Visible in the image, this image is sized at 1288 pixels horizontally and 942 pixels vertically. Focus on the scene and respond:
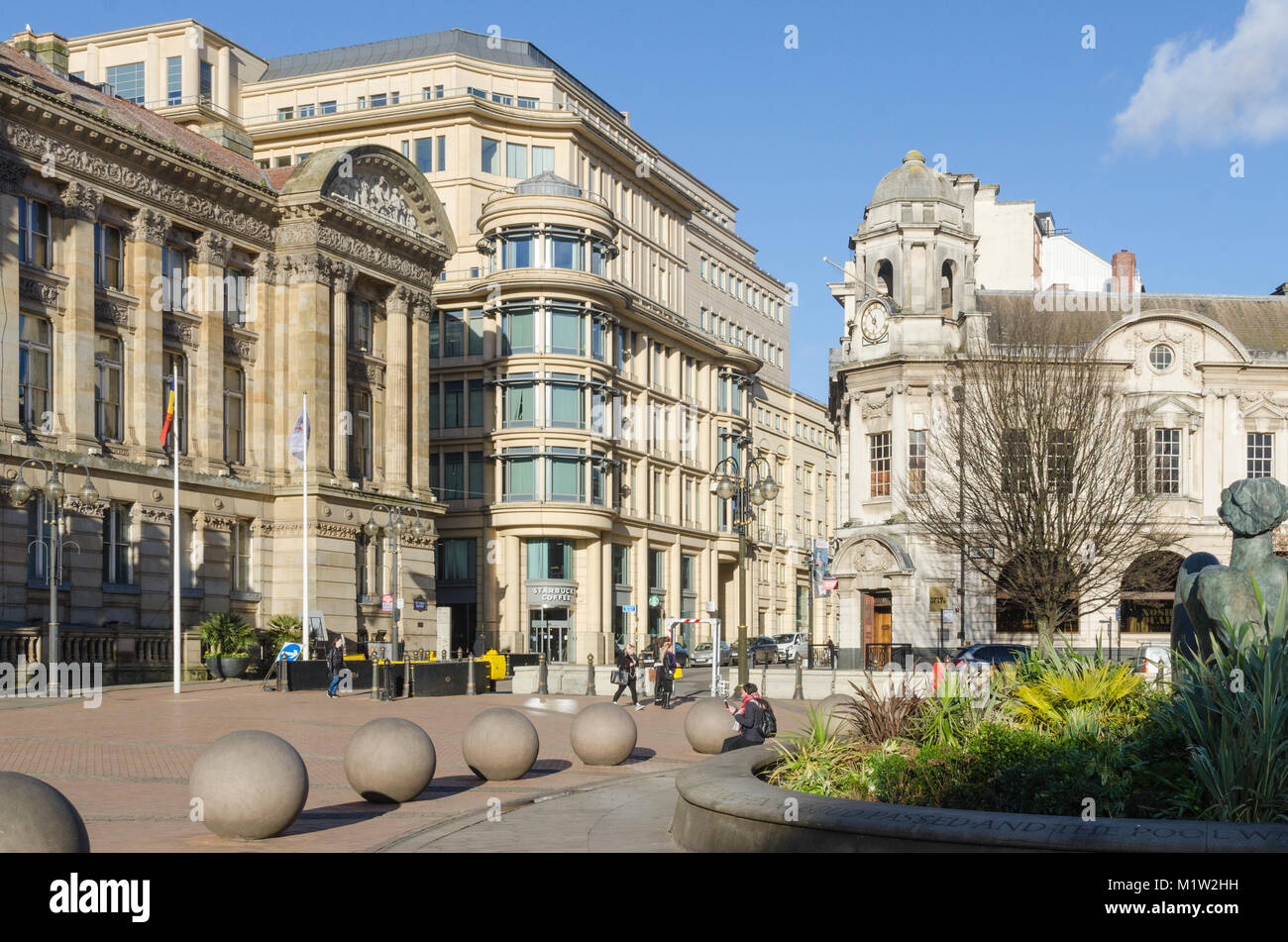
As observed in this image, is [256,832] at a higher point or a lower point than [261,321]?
lower

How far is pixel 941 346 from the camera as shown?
58.2m

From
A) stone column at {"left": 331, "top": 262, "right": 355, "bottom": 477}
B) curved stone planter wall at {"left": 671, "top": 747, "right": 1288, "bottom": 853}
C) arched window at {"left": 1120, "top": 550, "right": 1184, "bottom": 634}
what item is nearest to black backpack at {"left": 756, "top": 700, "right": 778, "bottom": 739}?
curved stone planter wall at {"left": 671, "top": 747, "right": 1288, "bottom": 853}

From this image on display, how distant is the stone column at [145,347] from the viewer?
47.3 metres

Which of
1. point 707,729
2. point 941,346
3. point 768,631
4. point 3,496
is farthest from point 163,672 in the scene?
point 768,631

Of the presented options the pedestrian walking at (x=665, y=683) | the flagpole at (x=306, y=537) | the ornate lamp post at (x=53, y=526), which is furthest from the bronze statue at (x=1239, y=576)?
the flagpole at (x=306, y=537)

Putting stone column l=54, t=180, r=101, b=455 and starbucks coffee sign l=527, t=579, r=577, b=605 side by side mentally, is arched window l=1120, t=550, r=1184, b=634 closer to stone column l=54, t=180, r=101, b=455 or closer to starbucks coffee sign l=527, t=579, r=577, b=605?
starbucks coffee sign l=527, t=579, r=577, b=605

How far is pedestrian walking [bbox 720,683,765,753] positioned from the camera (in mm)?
18016

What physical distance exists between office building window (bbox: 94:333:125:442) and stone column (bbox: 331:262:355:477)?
32.5 feet

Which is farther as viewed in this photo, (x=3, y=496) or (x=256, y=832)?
(x=3, y=496)

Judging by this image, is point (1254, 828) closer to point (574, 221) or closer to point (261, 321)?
point (261, 321)

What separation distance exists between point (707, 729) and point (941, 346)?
39579 mm

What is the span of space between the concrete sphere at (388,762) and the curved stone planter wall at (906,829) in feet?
15.5

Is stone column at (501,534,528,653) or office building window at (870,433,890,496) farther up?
office building window at (870,433,890,496)

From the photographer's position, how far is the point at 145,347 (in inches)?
1880
